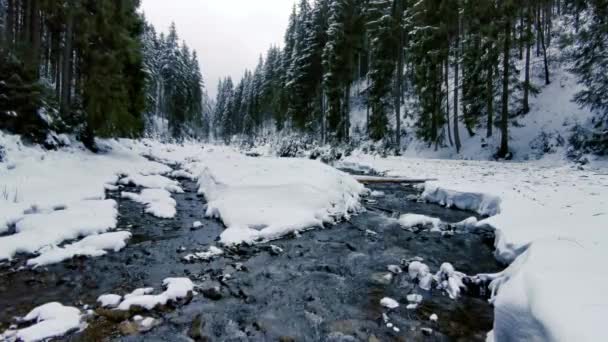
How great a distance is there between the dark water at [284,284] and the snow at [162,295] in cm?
18

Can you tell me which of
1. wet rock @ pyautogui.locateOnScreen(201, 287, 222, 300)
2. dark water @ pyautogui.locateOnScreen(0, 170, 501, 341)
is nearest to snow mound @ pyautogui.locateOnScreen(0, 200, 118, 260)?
dark water @ pyautogui.locateOnScreen(0, 170, 501, 341)

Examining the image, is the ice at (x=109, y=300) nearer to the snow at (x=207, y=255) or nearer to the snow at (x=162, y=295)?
the snow at (x=162, y=295)

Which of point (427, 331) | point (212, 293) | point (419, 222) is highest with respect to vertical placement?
point (419, 222)

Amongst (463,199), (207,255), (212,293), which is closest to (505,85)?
(463,199)

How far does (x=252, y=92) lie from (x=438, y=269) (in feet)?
209

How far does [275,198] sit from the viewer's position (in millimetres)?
8289

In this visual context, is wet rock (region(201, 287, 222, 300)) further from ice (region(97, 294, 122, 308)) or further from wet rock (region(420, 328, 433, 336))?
wet rock (region(420, 328, 433, 336))

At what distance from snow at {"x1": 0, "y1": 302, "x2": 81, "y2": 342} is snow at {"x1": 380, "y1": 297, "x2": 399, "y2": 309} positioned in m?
3.52

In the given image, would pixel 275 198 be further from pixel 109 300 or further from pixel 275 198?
pixel 109 300

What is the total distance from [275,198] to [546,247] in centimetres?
566

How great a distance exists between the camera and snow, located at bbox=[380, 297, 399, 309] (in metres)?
4.17

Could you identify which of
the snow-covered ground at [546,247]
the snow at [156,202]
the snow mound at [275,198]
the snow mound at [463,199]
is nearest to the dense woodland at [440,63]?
the snow-covered ground at [546,247]

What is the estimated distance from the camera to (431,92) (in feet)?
72.9

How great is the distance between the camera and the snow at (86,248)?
4.96 m
